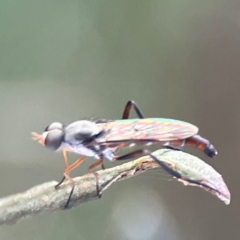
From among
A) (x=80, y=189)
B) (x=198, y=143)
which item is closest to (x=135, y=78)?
(x=198, y=143)

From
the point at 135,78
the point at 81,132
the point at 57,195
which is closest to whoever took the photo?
the point at 57,195

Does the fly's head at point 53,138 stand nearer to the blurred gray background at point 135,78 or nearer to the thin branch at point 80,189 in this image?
the thin branch at point 80,189

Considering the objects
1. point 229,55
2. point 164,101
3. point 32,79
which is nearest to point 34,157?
point 32,79

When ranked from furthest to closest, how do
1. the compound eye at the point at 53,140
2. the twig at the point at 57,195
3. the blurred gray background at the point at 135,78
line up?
the blurred gray background at the point at 135,78 < the compound eye at the point at 53,140 < the twig at the point at 57,195

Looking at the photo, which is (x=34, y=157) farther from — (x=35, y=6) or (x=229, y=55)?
(x=229, y=55)

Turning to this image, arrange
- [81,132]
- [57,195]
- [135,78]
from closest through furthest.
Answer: [57,195]
[81,132]
[135,78]

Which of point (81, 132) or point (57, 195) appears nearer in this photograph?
point (57, 195)

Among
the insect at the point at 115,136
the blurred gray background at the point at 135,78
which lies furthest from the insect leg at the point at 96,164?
the blurred gray background at the point at 135,78

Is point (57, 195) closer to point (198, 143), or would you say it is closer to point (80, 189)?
point (80, 189)
